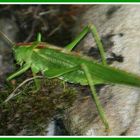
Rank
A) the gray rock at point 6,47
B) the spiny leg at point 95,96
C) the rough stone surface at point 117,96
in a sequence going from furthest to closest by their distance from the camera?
the gray rock at point 6,47 < the rough stone surface at point 117,96 < the spiny leg at point 95,96

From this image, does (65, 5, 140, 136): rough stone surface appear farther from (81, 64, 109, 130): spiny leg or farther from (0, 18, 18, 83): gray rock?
(0, 18, 18, 83): gray rock

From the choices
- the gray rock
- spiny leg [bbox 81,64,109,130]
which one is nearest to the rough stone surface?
→ spiny leg [bbox 81,64,109,130]

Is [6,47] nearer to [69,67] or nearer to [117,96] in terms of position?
[69,67]

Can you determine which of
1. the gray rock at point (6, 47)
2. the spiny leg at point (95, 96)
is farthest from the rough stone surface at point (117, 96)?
the gray rock at point (6, 47)

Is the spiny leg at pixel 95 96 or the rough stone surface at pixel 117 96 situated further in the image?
the rough stone surface at pixel 117 96

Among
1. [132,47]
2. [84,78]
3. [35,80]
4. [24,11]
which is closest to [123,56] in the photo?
[132,47]

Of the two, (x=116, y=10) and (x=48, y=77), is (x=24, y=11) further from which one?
(x=48, y=77)

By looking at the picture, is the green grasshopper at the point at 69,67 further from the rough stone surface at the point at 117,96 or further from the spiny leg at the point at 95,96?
the rough stone surface at the point at 117,96
